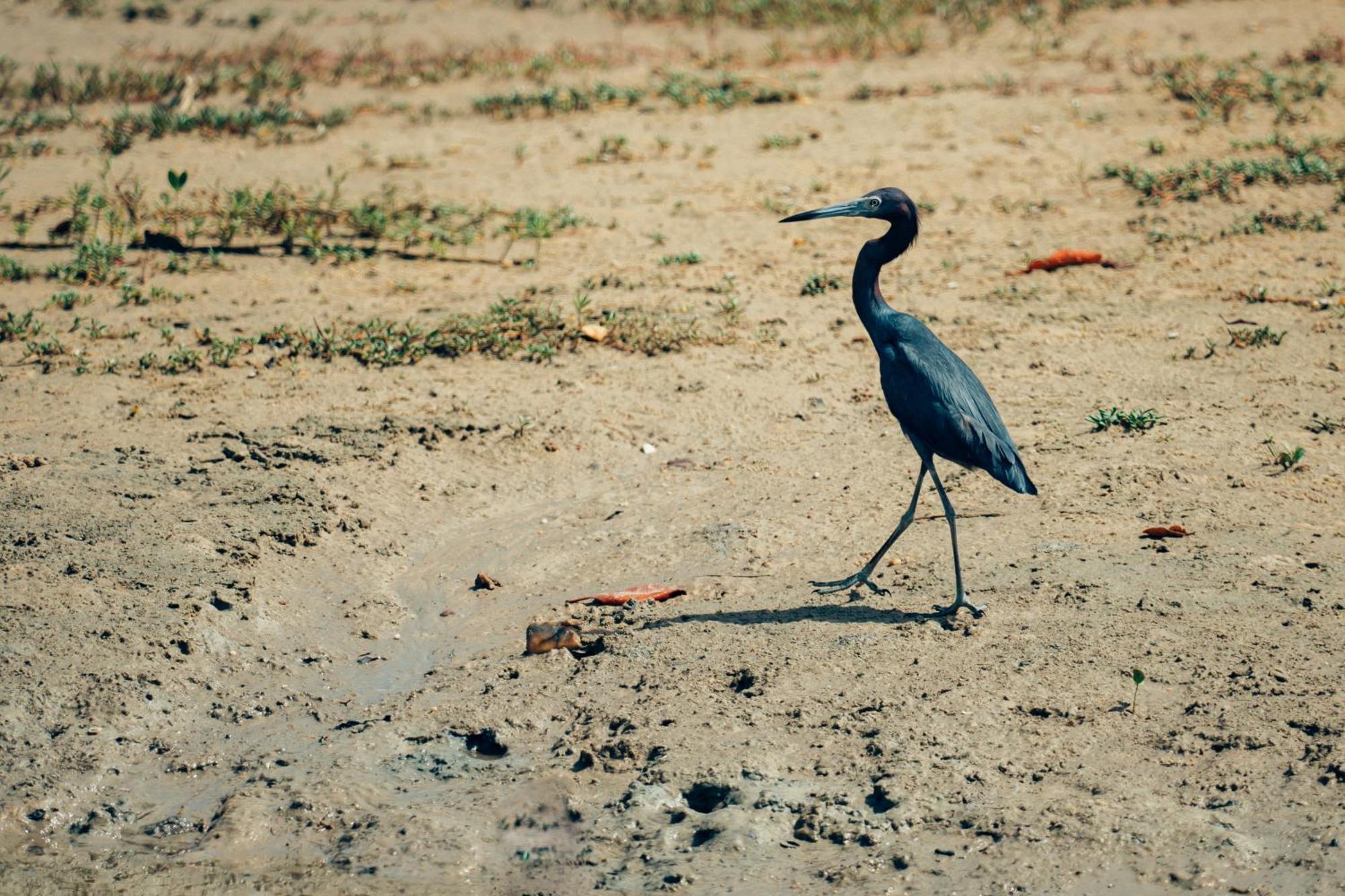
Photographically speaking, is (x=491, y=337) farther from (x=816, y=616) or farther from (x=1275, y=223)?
(x=1275, y=223)

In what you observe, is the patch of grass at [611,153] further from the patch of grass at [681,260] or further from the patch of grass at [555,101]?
the patch of grass at [681,260]

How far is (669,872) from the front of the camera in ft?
11.8

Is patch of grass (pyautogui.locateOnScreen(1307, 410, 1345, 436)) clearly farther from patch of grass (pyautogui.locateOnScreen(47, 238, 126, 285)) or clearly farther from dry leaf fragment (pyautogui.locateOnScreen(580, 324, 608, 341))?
patch of grass (pyautogui.locateOnScreen(47, 238, 126, 285))

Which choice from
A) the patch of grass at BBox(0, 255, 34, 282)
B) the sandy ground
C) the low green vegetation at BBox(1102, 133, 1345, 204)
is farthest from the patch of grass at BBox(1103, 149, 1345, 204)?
the patch of grass at BBox(0, 255, 34, 282)

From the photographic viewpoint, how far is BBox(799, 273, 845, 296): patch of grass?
7469mm

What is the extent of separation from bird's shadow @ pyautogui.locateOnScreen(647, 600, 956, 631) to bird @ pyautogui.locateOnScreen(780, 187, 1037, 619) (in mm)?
105

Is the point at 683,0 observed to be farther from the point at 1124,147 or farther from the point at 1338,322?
the point at 1338,322

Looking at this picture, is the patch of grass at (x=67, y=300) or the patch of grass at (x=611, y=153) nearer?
the patch of grass at (x=67, y=300)

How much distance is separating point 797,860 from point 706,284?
443 cm

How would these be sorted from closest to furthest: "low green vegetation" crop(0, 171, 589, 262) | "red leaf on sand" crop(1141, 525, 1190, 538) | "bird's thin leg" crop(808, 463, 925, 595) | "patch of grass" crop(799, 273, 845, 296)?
"bird's thin leg" crop(808, 463, 925, 595) → "red leaf on sand" crop(1141, 525, 1190, 538) → "patch of grass" crop(799, 273, 845, 296) → "low green vegetation" crop(0, 171, 589, 262)

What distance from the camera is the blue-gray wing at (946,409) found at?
4.62m

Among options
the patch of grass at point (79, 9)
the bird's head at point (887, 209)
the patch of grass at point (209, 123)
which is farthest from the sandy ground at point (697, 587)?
the patch of grass at point (79, 9)

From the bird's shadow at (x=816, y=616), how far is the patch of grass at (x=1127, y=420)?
1650mm

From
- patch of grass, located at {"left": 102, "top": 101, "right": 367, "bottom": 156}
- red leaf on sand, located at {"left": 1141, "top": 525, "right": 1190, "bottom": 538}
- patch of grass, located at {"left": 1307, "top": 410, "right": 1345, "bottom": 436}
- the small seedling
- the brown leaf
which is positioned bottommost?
the brown leaf
